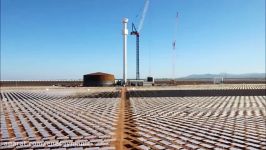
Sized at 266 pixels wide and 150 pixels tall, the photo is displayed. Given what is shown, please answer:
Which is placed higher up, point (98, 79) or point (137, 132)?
point (98, 79)

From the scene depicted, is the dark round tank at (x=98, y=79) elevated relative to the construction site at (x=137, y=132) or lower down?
elevated

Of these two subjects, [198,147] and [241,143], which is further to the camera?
[241,143]

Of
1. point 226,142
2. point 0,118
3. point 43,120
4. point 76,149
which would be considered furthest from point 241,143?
point 0,118

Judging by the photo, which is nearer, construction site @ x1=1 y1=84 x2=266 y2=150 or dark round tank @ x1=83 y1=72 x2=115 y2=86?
construction site @ x1=1 y1=84 x2=266 y2=150

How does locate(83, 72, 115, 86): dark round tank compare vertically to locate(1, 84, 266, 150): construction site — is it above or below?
above

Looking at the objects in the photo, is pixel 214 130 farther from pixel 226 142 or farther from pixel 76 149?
pixel 76 149

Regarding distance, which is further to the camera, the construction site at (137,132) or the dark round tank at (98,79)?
the dark round tank at (98,79)

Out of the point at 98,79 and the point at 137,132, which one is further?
the point at 98,79

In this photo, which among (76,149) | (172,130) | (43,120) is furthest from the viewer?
(43,120)
